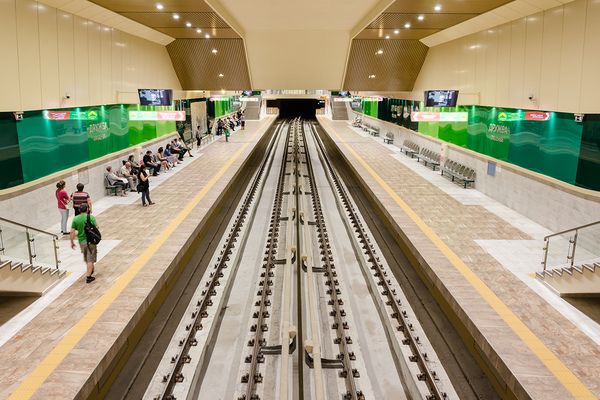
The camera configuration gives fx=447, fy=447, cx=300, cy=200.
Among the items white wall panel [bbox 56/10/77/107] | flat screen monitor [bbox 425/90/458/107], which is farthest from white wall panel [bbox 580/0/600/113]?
white wall panel [bbox 56/10/77/107]

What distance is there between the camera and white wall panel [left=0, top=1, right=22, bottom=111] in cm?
810

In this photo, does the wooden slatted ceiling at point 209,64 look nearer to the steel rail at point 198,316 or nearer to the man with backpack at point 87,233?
the steel rail at point 198,316

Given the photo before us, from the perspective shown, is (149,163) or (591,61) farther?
(149,163)

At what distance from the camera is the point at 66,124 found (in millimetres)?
11156

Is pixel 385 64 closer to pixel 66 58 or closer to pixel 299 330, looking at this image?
pixel 66 58

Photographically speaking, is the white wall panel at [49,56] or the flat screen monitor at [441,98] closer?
the white wall panel at [49,56]

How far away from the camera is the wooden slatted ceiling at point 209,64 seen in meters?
18.1

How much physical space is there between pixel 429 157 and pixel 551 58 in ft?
31.0

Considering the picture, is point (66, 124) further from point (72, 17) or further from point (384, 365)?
point (384, 365)

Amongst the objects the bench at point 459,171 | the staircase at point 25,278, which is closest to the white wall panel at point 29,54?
the staircase at point 25,278

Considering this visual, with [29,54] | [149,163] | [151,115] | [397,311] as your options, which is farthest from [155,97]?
[397,311]

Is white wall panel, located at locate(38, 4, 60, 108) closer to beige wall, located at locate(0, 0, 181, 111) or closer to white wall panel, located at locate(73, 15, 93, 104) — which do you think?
beige wall, located at locate(0, 0, 181, 111)

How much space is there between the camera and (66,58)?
10.6m

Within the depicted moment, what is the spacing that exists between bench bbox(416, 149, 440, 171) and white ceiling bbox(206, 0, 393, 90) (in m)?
5.26
